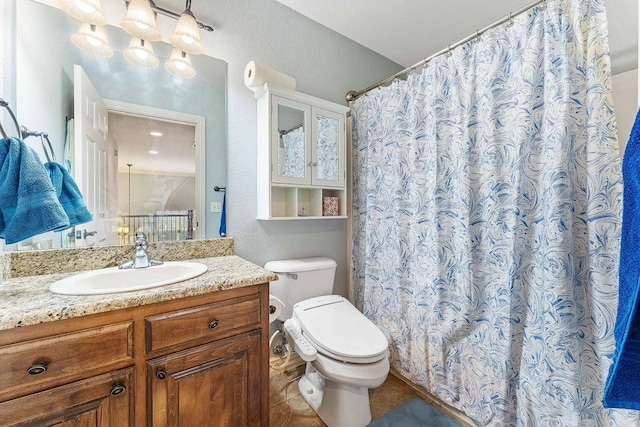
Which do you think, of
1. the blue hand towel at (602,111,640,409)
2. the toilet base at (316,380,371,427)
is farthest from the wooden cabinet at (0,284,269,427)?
the blue hand towel at (602,111,640,409)

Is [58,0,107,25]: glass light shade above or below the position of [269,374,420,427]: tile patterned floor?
above

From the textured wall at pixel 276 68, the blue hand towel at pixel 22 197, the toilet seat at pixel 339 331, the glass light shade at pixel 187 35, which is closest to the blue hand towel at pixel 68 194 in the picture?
the blue hand towel at pixel 22 197

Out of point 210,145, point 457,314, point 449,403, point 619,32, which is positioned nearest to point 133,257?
point 210,145

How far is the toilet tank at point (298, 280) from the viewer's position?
61.2 inches

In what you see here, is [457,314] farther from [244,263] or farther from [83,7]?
[83,7]

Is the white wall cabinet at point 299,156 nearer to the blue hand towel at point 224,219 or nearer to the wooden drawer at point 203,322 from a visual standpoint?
the blue hand towel at point 224,219

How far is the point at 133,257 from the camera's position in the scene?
1195 mm

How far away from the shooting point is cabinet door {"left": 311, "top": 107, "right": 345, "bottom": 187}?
5.48ft

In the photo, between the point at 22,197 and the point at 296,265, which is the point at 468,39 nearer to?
the point at 296,265

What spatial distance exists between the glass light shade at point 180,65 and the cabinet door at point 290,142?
0.44 metres

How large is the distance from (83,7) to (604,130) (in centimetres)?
200

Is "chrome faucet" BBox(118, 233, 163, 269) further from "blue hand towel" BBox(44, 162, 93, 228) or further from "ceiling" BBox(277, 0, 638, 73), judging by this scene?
"ceiling" BBox(277, 0, 638, 73)

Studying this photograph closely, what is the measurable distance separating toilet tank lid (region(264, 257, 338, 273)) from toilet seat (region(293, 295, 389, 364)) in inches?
7.3

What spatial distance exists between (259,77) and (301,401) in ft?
5.96
